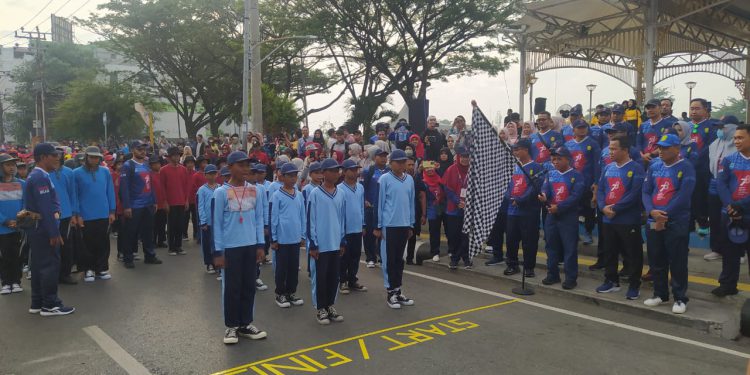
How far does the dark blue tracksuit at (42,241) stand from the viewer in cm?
696

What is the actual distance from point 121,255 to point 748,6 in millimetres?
20430

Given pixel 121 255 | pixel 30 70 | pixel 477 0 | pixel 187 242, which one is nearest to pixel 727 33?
pixel 477 0

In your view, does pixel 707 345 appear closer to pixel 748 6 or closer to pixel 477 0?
pixel 748 6

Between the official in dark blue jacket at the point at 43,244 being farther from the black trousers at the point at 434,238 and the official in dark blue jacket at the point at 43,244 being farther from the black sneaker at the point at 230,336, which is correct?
A: the black trousers at the point at 434,238

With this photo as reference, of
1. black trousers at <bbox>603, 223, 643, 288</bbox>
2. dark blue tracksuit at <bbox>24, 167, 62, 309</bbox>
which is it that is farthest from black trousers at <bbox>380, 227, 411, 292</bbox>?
dark blue tracksuit at <bbox>24, 167, 62, 309</bbox>

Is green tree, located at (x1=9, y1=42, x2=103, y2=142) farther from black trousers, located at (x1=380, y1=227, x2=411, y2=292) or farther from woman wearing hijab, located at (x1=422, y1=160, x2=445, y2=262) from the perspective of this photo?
black trousers, located at (x1=380, y1=227, x2=411, y2=292)

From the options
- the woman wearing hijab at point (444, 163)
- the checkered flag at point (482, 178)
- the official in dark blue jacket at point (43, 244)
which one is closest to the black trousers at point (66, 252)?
the official in dark blue jacket at point (43, 244)

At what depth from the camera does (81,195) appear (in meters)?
8.80

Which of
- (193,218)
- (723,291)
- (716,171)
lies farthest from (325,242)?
A: (193,218)

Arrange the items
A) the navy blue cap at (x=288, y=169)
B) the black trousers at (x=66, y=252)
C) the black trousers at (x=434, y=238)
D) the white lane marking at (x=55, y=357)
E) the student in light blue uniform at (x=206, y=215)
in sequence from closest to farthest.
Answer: the white lane marking at (x=55, y=357) → the navy blue cap at (x=288, y=169) → the black trousers at (x=66, y=252) → the student in light blue uniform at (x=206, y=215) → the black trousers at (x=434, y=238)

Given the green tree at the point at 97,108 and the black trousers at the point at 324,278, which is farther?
the green tree at the point at 97,108

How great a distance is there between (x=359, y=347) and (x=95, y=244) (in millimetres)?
5653

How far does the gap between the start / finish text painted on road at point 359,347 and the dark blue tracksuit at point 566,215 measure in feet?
7.07

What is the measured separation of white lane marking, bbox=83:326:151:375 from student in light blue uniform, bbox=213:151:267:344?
35.2 inches
